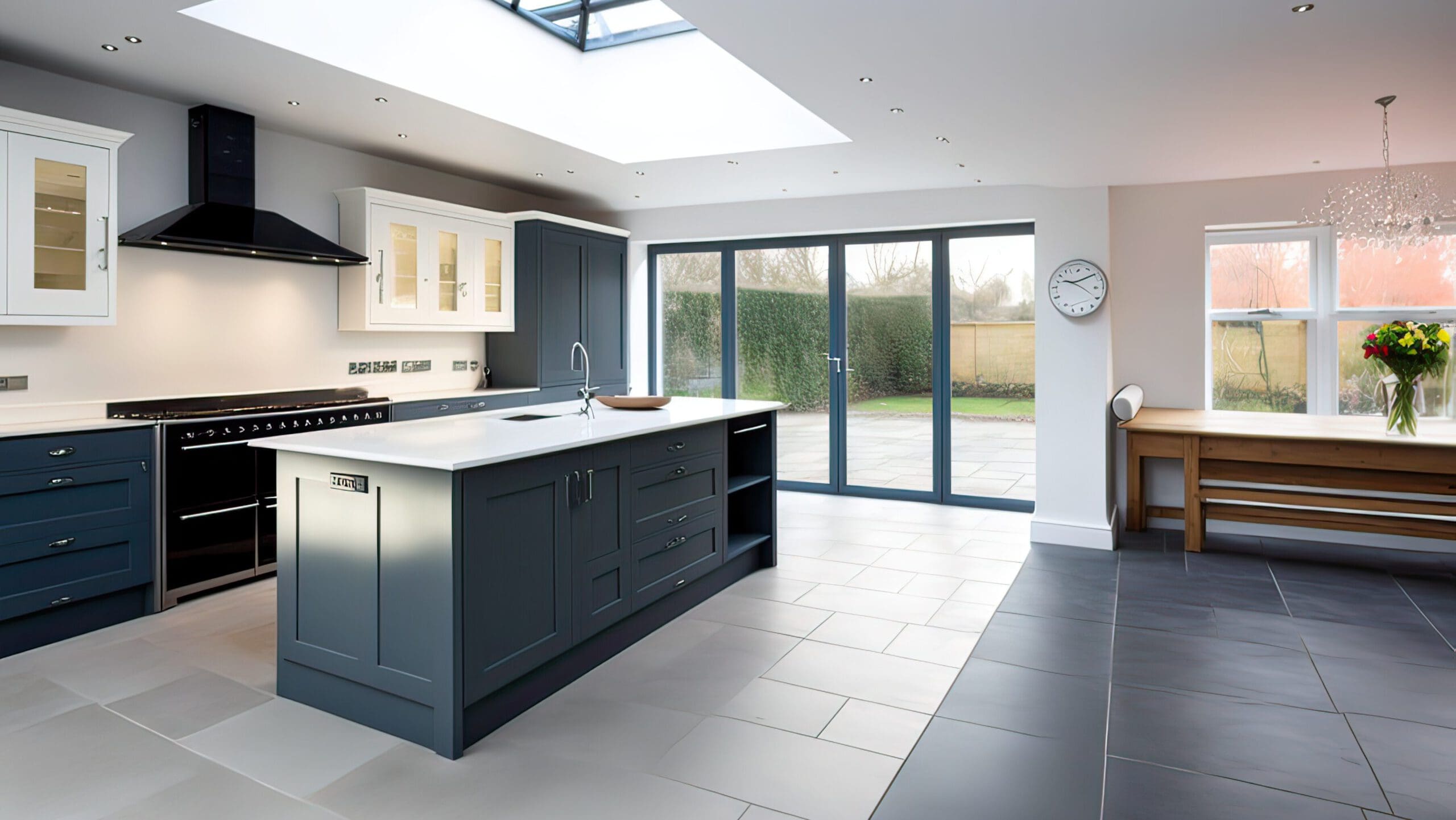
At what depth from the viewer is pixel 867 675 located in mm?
3092

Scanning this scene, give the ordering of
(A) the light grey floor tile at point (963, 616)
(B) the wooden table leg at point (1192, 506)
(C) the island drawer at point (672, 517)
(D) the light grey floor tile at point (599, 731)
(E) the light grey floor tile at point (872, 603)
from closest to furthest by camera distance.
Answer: (D) the light grey floor tile at point (599, 731)
(C) the island drawer at point (672, 517)
(A) the light grey floor tile at point (963, 616)
(E) the light grey floor tile at point (872, 603)
(B) the wooden table leg at point (1192, 506)

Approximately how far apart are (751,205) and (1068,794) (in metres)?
5.28

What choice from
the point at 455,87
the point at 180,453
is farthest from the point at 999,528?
the point at 180,453

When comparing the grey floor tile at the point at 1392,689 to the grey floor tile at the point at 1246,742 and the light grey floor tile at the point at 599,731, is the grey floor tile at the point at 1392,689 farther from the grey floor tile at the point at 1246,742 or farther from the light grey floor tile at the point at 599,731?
the light grey floor tile at the point at 599,731

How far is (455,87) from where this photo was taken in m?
4.20

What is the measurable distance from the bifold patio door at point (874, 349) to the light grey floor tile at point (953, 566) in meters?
1.61

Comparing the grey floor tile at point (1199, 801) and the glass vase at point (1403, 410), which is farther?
the glass vase at point (1403, 410)

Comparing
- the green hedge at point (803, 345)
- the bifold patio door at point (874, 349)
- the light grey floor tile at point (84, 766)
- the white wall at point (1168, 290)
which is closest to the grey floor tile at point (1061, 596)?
the white wall at point (1168, 290)

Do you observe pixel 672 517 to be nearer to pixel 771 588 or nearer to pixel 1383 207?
pixel 771 588

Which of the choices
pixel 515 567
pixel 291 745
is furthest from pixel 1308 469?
pixel 291 745

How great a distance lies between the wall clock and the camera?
16.6 feet

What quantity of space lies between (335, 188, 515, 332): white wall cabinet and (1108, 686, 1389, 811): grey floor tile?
15.0 ft

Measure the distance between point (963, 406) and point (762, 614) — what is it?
320cm

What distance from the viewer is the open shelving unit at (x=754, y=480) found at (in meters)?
4.58
